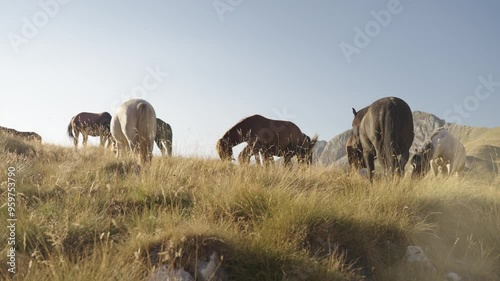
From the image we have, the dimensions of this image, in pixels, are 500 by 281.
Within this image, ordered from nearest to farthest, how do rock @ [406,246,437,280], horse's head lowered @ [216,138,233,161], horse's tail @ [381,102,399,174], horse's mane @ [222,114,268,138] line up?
rock @ [406,246,437,280], horse's tail @ [381,102,399,174], horse's head lowered @ [216,138,233,161], horse's mane @ [222,114,268,138]

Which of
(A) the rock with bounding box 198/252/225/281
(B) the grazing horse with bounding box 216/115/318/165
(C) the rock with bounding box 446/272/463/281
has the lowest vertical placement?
(C) the rock with bounding box 446/272/463/281

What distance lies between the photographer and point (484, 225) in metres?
5.79

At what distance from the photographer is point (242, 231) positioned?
4.07 meters

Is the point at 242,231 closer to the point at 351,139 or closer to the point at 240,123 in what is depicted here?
the point at 240,123

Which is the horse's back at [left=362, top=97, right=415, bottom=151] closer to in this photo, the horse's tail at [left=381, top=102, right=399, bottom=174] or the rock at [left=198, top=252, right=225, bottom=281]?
the horse's tail at [left=381, top=102, right=399, bottom=174]

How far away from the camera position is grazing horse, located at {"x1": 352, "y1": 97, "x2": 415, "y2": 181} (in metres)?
7.63

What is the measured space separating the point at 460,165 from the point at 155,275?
1116 centimetres

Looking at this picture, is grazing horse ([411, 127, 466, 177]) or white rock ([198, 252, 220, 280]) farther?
grazing horse ([411, 127, 466, 177])

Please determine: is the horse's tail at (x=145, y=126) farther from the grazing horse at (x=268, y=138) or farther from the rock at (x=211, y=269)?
the rock at (x=211, y=269)

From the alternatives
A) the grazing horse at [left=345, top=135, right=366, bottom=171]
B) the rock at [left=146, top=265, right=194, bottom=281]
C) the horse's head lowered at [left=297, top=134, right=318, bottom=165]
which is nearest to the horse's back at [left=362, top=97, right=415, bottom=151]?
the grazing horse at [left=345, top=135, right=366, bottom=171]

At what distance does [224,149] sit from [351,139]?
11.2 ft

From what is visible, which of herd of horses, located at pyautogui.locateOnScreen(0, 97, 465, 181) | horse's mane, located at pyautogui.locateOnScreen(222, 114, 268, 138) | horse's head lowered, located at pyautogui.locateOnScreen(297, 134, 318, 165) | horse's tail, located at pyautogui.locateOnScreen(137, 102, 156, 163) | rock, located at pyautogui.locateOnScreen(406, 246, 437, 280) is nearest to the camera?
rock, located at pyautogui.locateOnScreen(406, 246, 437, 280)

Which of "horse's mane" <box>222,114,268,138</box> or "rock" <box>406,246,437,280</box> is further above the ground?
"horse's mane" <box>222,114,268,138</box>

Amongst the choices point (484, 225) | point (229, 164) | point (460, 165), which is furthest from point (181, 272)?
point (460, 165)
